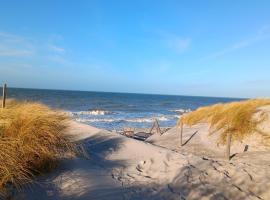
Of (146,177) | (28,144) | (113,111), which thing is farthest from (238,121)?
(113,111)

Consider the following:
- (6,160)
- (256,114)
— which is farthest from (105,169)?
(256,114)

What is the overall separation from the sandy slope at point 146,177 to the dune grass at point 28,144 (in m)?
0.29

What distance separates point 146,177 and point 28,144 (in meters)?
2.63

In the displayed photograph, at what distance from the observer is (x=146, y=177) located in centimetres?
746

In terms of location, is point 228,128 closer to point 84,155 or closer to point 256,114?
point 256,114

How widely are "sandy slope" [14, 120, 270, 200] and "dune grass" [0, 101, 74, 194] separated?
0.29 m

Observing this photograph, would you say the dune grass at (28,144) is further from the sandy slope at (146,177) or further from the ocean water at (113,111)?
the ocean water at (113,111)

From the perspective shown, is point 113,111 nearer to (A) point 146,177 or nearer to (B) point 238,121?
(B) point 238,121

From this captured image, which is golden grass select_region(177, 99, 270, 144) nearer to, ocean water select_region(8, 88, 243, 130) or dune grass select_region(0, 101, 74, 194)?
ocean water select_region(8, 88, 243, 130)

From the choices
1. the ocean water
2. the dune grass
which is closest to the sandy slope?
the dune grass

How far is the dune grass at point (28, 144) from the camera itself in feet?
19.1

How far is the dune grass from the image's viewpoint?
5.81 meters

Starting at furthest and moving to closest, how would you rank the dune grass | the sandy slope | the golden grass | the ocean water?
the ocean water → the golden grass → the sandy slope → the dune grass

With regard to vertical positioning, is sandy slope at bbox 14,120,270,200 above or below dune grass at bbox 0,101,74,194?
below
